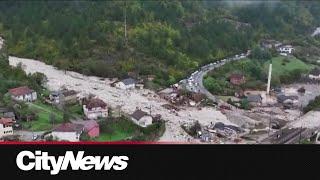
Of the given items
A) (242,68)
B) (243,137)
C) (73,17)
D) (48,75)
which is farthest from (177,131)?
(73,17)

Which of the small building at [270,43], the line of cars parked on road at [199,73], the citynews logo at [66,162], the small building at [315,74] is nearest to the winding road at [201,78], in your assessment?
the line of cars parked on road at [199,73]

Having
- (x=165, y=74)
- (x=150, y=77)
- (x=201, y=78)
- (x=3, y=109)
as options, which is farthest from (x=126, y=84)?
(x=3, y=109)

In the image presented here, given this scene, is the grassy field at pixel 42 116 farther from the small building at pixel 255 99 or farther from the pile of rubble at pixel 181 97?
the small building at pixel 255 99

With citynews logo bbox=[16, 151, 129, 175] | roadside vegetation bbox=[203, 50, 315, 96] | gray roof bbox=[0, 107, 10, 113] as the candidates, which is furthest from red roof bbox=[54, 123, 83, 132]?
roadside vegetation bbox=[203, 50, 315, 96]

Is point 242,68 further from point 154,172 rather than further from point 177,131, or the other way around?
point 154,172

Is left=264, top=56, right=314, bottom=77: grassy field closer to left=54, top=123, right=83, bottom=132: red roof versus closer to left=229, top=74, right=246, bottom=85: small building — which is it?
left=229, top=74, right=246, bottom=85: small building

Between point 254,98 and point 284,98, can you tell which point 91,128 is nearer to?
point 254,98
